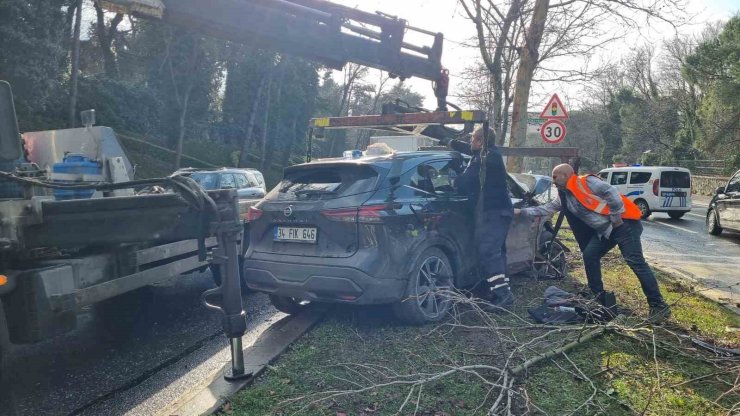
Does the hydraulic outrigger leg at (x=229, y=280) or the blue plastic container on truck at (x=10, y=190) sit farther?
the hydraulic outrigger leg at (x=229, y=280)

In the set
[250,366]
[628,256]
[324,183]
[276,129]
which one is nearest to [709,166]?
[276,129]

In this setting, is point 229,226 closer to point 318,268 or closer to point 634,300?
point 318,268

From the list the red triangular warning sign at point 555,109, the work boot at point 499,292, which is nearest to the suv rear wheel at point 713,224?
the red triangular warning sign at point 555,109

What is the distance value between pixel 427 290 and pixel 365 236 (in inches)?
35.1

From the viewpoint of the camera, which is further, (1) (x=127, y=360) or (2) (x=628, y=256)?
(2) (x=628, y=256)

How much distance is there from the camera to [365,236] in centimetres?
454

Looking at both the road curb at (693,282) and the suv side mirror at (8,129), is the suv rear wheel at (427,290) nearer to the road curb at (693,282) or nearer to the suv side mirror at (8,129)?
the road curb at (693,282)

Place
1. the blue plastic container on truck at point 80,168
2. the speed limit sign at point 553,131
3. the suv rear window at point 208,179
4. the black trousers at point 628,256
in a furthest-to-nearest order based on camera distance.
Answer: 1. the suv rear window at point 208,179
2. the speed limit sign at point 553,131
3. the blue plastic container on truck at point 80,168
4. the black trousers at point 628,256

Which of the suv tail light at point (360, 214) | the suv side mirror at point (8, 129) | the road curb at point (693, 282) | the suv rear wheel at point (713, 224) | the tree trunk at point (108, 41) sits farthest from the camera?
the tree trunk at point (108, 41)

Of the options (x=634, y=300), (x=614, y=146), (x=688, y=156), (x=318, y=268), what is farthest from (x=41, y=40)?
(x=614, y=146)

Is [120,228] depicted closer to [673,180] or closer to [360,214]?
[360,214]

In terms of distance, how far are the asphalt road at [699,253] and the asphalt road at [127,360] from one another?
4952mm

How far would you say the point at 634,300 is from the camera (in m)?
6.07

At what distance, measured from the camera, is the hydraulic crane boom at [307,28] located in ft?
15.9
